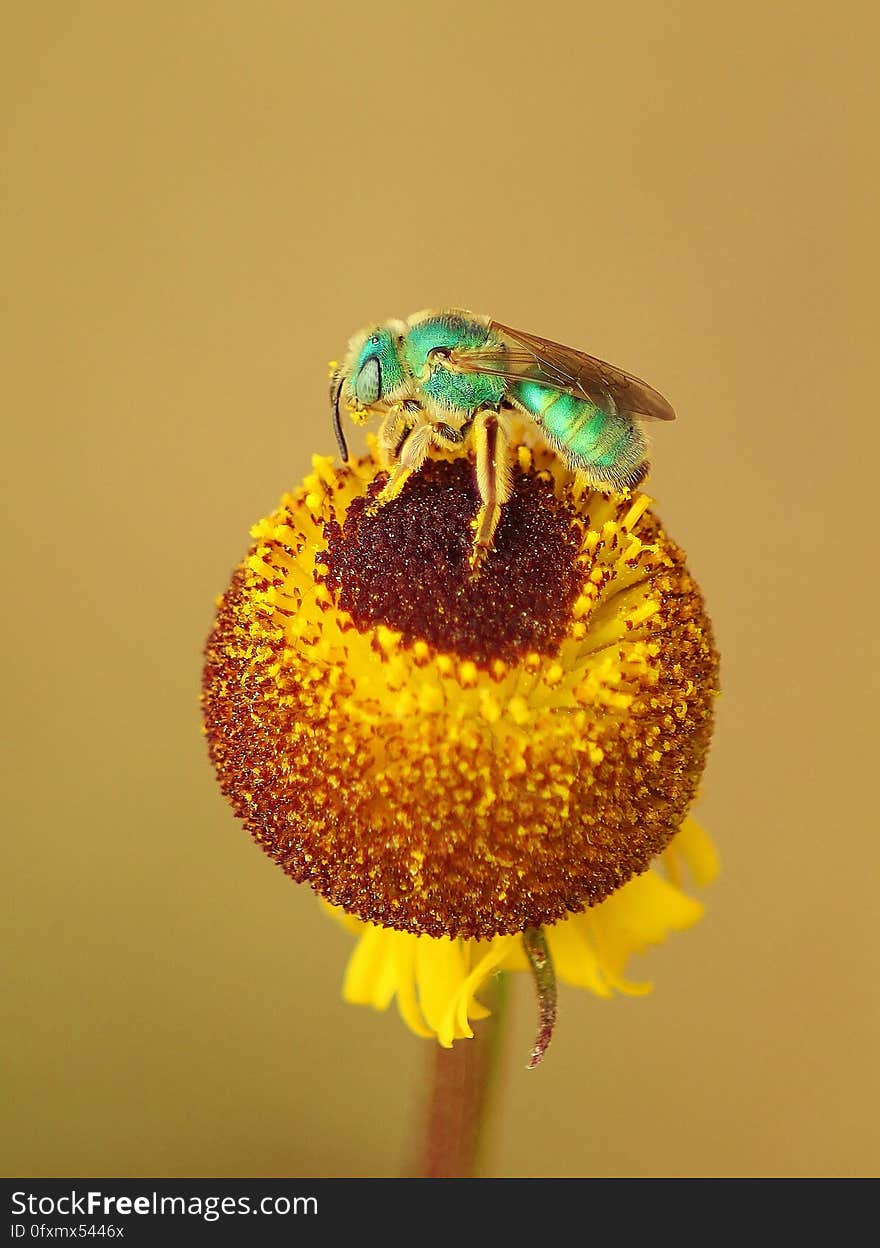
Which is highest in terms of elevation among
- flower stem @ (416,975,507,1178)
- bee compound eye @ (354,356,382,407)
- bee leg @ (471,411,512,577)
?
bee compound eye @ (354,356,382,407)

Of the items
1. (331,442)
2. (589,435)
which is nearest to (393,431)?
(589,435)

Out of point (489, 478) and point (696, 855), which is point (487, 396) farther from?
point (696, 855)

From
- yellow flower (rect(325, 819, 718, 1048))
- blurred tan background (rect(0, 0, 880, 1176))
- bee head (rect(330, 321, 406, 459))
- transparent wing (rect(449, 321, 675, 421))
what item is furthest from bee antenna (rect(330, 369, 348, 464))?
blurred tan background (rect(0, 0, 880, 1176))

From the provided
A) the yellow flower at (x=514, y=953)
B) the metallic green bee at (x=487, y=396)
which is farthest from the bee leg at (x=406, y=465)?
the yellow flower at (x=514, y=953)

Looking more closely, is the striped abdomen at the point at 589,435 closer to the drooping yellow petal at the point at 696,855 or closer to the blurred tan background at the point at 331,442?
the drooping yellow petal at the point at 696,855

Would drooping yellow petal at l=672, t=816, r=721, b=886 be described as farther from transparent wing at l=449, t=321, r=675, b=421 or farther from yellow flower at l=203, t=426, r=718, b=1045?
transparent wing at l=449, t=321, r=675, b=421
